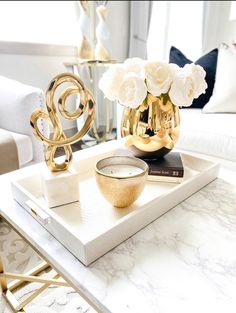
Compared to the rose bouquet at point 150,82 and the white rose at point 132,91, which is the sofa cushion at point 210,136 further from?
the white rose at point 132,91

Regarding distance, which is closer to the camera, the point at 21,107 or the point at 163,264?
the point at 163,264

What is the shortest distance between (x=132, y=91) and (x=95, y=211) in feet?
0.96

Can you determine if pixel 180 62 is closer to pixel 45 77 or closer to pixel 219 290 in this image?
pixel 45 77

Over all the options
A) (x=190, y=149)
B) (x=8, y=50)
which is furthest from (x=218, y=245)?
(x=8, y=50)

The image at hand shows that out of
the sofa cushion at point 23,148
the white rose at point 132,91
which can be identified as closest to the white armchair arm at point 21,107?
the sofa cushion at point 23,148

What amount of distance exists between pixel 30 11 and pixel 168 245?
2131mm

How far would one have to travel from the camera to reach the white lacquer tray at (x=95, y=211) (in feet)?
1.53

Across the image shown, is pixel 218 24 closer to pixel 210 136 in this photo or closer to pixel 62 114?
pixel 210 136

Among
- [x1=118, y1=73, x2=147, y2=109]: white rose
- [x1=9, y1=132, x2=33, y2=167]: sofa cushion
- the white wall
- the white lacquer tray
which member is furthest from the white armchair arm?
the white wall

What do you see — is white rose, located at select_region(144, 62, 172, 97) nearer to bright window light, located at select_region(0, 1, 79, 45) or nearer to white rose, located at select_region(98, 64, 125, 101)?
white rose, located at select_region(98, 64, 125, 101)

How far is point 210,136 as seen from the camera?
1.12 metres

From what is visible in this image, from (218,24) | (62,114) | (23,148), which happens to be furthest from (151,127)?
(218,24)

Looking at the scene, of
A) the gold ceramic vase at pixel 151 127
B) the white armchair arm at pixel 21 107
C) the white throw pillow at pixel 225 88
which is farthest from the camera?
the white throw pillow at pixel 225 88

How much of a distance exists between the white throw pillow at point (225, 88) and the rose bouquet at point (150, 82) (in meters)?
0.76
